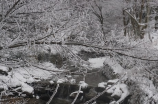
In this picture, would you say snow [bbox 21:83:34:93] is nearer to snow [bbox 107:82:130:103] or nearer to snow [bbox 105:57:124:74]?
snow [bbox 107:82:130:103]

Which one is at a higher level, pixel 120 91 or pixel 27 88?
pixel 27 88

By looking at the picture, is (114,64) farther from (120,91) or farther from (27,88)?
(27,88)

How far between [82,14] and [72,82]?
5.74 metres

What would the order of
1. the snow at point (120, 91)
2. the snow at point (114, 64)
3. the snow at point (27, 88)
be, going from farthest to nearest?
1. the snow at point (120, 91)
2. the snow at point (27, 88)
3. the snow at point (114, 64)

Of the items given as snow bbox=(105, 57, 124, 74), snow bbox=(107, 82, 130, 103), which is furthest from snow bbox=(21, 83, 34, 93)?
snow bbox=(105, 57, 124, 74)

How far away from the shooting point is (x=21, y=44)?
2318 millimetres

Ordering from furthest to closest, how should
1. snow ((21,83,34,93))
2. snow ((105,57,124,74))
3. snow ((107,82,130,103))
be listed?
snow ((107,82,130,103)) → snow ((21,83,34,93)) → snow ((105,57,124,74))

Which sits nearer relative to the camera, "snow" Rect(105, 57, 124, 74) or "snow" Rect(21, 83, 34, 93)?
"snow" Rect(105, 57, 124, 74)

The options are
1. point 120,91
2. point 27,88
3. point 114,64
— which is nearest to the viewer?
point 114,64

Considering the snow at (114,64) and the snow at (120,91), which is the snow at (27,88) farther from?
the snow at (114,64)

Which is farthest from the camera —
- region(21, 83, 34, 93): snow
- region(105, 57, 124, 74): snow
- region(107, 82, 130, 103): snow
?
region(107, 82, 130, 103): snow

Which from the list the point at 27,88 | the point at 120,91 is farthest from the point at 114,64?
the point at 27,88

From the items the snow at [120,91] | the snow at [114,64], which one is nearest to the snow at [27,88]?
the snow at [120,91]

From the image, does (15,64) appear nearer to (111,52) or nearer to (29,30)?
(29,30)
